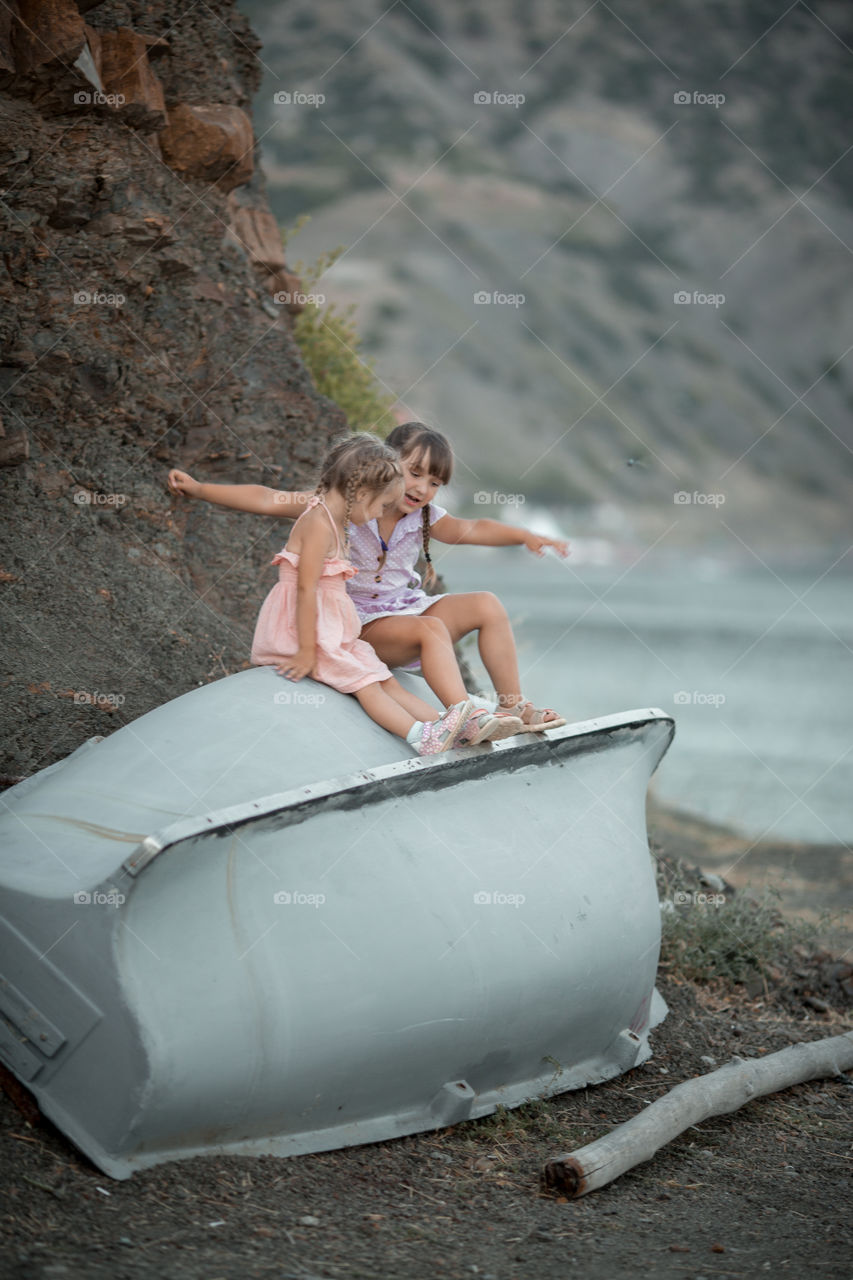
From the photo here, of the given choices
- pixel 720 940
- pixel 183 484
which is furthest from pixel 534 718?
pixel 720 940

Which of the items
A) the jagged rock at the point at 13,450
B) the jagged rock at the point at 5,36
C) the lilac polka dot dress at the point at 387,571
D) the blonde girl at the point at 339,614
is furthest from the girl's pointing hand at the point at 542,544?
the jagged rock at the point at 5,36

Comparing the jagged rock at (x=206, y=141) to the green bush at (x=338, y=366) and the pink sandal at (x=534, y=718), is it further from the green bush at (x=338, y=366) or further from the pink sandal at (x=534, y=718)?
the pink sandal at (x=534, y=718)

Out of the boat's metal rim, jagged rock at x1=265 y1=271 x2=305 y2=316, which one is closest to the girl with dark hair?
the boat's metal rim

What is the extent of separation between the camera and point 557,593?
48.9 meters

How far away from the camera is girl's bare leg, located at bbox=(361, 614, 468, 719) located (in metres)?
3.69

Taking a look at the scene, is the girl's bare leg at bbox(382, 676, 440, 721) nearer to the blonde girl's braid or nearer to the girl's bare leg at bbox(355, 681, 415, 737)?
the girl's bare leg at bbox(355, 681, 415, 737)

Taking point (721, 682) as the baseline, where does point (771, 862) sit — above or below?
above

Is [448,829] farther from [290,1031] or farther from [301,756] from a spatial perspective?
[290,1031]

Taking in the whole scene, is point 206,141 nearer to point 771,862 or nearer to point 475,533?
point 475,533

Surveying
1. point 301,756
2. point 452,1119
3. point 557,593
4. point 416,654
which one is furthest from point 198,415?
point 557,593

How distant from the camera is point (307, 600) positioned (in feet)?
11.2

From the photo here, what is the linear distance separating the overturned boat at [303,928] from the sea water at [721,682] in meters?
1.22

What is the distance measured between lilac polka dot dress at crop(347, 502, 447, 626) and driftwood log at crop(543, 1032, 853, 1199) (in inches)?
70.7

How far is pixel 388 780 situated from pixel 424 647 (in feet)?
2.67
